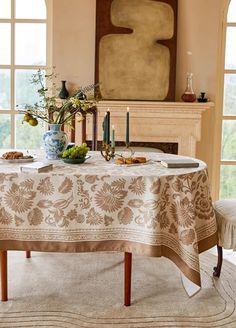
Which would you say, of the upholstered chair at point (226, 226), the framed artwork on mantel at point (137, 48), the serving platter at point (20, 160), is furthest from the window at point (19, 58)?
the upholstered chair at point (226, 226)

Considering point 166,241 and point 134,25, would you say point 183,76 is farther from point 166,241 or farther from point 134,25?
point 166,241

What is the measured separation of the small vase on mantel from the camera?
443cm

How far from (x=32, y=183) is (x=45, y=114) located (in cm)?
68

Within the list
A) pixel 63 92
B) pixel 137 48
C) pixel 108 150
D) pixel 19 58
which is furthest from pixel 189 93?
pixel 108 150

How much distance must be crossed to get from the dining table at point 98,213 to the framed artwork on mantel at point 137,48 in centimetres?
228

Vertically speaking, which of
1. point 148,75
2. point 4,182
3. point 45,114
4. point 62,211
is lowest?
point 62,211

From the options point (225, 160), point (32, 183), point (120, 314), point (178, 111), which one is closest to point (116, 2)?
point (178, 111)

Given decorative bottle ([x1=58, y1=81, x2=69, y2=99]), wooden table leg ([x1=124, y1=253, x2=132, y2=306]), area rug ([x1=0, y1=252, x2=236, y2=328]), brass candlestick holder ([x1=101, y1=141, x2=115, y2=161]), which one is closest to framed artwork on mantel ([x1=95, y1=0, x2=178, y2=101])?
decorative bottle ([x1=58, y1=81, x2=69, y2=99])

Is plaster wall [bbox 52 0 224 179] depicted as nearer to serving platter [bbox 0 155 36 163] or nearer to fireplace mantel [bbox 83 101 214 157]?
fireplace mantel [bbox 83 101 214 157]

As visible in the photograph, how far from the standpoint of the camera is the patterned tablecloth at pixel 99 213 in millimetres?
2312

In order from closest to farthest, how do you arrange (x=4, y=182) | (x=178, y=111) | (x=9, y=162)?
(x=4, y=182) → (x=9, y=162) → (x=178, y=111)

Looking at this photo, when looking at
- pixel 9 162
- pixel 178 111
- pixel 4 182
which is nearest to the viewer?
pixel 4 182

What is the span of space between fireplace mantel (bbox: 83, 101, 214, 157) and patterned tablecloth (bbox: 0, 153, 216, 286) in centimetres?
214

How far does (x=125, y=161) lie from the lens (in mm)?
2658
